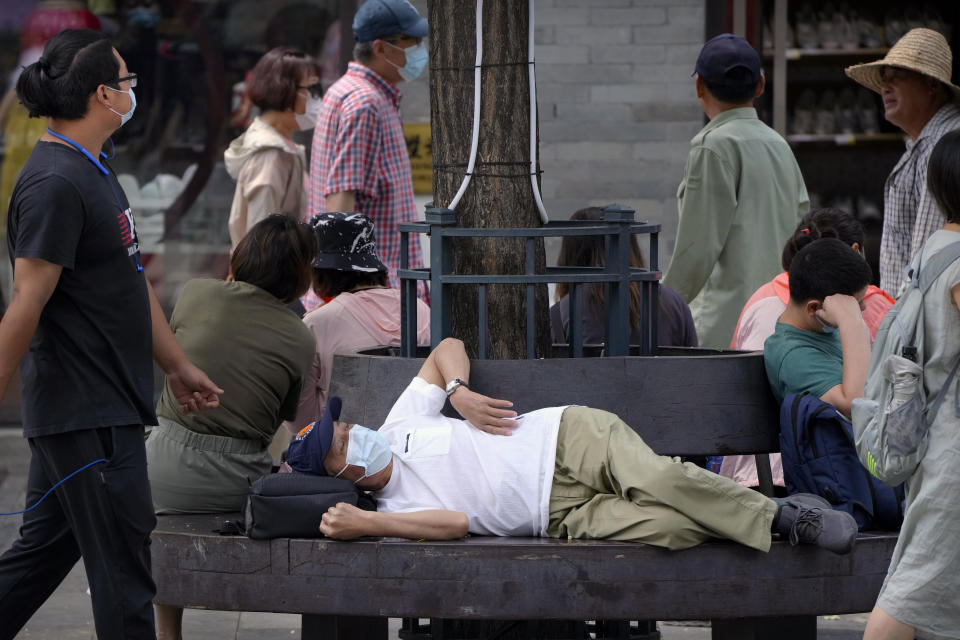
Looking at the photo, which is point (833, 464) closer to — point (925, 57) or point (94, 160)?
point (94, 160)

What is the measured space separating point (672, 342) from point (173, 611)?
193cm

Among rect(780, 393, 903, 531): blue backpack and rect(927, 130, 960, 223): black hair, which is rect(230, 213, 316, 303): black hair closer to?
rect(780, 393, 903, 531): blue backpack

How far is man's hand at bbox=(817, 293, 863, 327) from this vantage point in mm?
4227

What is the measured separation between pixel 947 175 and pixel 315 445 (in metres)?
1.70

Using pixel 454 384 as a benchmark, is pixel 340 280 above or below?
above

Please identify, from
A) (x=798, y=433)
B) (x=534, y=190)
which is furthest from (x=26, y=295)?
(x=798, y=433)

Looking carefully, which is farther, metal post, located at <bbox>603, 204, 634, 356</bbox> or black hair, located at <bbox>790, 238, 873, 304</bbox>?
black hair, located at <bbox>790, 238, 873, 304</bbox>

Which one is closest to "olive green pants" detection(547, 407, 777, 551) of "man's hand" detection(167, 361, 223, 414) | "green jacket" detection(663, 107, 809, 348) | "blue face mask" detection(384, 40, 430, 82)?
"man's hand" detection(167, 361, 223, 414)

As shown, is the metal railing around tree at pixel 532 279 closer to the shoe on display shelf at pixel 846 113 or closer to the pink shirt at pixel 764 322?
the pink shirt at pixel 764 322

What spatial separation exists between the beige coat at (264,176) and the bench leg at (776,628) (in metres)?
3.30

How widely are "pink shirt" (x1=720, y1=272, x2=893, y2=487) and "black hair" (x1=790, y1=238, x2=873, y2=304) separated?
0.69 meters

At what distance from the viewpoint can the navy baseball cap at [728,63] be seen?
593 cm

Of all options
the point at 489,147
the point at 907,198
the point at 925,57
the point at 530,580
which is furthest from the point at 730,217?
the point at 530,580

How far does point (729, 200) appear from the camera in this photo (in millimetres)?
5941
